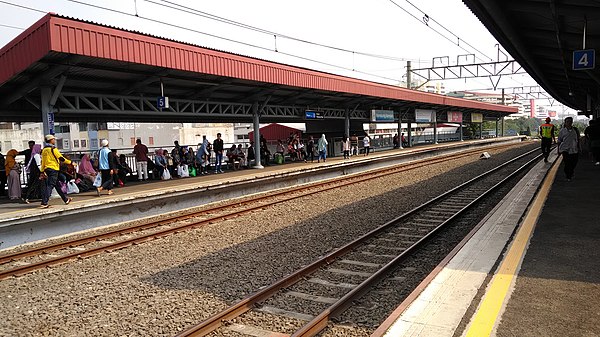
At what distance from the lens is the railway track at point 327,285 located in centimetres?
427

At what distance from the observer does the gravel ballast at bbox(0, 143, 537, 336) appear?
4.57 metres

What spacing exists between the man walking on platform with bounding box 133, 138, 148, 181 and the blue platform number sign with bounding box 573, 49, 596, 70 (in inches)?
542

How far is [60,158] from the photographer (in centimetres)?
959

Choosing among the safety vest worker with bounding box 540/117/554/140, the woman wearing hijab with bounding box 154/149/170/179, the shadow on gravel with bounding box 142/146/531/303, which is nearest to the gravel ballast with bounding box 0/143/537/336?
the shadow on gravel with bounding box 142/146/531/303

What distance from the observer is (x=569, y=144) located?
11.0 metres

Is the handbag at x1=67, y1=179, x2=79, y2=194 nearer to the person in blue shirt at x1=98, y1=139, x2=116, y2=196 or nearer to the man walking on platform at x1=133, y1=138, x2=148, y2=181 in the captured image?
the person in blue shirt at x1=98, y1=139, x2=116, y2=196

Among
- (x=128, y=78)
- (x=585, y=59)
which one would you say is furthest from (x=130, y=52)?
(x=585, y=59)

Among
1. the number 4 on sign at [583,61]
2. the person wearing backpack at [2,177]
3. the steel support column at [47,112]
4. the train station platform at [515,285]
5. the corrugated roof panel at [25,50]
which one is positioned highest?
the corrugated roof panel at [25,50]

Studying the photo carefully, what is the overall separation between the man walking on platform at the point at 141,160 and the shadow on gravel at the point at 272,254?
25.7ft

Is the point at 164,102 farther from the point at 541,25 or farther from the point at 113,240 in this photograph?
the point at 541,25

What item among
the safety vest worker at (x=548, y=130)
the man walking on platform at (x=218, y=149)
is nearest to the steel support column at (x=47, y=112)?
the man walking on platform at (x=218, y=149)

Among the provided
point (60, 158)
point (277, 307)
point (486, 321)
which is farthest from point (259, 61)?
point (486, 321)

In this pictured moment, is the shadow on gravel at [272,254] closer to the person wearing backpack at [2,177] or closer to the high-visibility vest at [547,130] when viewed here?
the high-visibility vest at [547,130]

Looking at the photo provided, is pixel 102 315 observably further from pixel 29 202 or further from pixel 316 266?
pixel 29 202
